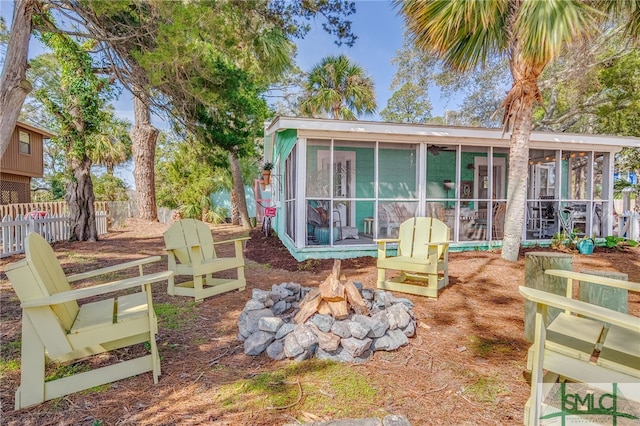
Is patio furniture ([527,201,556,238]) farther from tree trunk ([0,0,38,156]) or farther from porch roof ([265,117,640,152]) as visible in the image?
tree trunk ([0,0,38,156])

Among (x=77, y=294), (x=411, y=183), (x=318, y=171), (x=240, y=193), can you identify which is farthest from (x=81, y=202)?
(x=411, y=183)

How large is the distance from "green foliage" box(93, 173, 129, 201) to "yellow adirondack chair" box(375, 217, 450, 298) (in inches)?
793

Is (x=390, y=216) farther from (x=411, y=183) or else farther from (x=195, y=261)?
(x=195, y=261)

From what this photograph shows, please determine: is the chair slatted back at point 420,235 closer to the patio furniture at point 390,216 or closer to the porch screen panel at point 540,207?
the patio furniture at point 390,216

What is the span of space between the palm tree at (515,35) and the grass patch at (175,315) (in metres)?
5.39

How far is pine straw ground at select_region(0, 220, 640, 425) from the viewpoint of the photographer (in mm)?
1982

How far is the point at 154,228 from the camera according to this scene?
39.2ft

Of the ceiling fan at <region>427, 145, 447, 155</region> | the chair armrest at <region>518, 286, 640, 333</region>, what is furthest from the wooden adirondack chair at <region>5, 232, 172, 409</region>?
the ceiling fan at <region>427, 145, 447, 155</region>

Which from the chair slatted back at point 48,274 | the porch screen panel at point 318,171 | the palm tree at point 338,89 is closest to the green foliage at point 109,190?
the palm tree at point 338,89

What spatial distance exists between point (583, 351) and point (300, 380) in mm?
1719

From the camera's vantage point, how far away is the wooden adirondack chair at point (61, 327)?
6.65 feet

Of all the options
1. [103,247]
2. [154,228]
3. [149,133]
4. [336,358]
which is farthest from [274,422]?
[149,133]

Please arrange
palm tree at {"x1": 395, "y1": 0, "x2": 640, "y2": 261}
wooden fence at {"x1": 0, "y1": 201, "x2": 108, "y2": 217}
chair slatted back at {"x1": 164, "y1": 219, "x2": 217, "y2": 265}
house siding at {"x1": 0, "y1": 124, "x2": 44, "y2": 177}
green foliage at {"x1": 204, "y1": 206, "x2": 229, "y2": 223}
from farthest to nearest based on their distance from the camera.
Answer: green foliage at {"x1": 204, "y1": 206, "x2": 229, "y2": 223} < house siding at {"x1": 0, "y1": 124, "x2": 44, "y2": 177} < wooden fence at {"x1": 0, "y1": 201, "x2": 108, "y2": 217} < palm tree at {"x1": 395, "y1": 0, "x2": 640, "y2": 261} < chair slatted back at {"x1": 164, "y1": 219, "x2": 217, "y2": 265}

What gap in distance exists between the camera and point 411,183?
840cm
